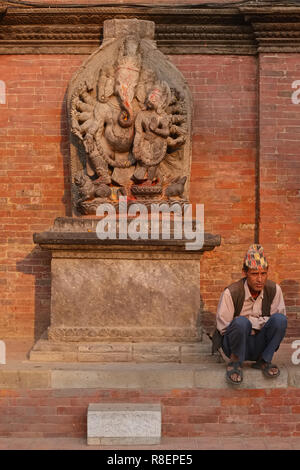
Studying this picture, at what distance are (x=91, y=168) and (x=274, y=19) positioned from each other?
8.81ft

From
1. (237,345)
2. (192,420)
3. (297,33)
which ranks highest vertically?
(297,33)

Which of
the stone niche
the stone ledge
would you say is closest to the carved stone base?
the stone niche

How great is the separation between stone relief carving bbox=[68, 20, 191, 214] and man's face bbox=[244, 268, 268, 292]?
56.8 inches

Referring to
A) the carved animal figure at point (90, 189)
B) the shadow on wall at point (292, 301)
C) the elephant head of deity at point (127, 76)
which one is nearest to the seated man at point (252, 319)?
the shadow on wall at point (292, 301)

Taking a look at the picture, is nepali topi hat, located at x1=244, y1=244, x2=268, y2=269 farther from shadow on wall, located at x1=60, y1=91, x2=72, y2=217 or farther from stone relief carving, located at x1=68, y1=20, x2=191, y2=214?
shadow on wall, located at x1=60, y1=91, x2=72, y2=217

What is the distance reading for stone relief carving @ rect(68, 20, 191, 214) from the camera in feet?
21.8

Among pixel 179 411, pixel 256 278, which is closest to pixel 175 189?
pixel 256 278

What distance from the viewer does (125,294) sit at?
241 inches

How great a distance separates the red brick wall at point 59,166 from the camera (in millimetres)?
7398

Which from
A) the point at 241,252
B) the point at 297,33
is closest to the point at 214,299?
the point at 241,252

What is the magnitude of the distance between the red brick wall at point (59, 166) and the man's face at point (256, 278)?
1.83m

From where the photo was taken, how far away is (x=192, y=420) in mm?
5480

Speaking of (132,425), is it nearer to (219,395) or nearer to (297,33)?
(219,395)

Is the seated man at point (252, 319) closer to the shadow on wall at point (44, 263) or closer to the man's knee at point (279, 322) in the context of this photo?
the man's knee at point (279, 322)
